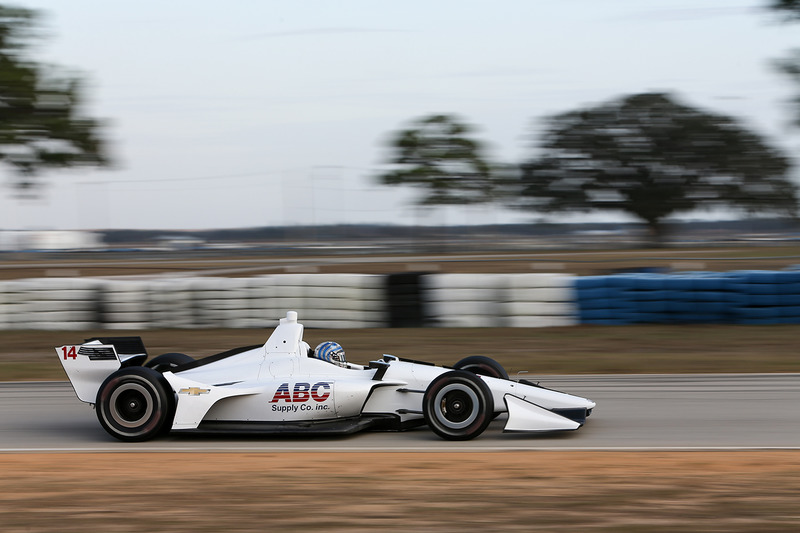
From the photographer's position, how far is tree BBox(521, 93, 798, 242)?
40094 mm

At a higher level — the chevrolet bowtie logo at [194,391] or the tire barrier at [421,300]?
the chevrolet bowtie logo at [194,391]

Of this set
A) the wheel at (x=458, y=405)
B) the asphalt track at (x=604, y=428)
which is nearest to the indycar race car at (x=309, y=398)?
the wheel at (x=458, y=405)

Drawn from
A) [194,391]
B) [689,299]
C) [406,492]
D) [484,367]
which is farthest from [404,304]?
[406,492]

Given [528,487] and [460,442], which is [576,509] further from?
[460,442]

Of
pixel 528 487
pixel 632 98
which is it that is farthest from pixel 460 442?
pixel 632 98

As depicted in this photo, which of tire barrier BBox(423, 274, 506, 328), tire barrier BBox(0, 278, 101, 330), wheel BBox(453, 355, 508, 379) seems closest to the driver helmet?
wheel BBox(453, 355, 508, 379)

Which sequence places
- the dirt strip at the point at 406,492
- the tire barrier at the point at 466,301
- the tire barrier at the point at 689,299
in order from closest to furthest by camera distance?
the dirt strip at the point at 406,492
the tire barrier at the point at 689,299
the tire barrier at the point at 466,301

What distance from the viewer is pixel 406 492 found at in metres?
5.12

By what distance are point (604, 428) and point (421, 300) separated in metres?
7.67

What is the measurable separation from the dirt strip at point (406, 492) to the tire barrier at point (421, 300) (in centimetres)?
828

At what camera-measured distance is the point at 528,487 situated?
204 inches

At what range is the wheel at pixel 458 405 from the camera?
20.8 ft

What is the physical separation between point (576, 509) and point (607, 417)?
2964 millimetres

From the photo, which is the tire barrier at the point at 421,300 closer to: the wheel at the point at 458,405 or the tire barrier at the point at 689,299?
the tire barrier at the point at 689,299
